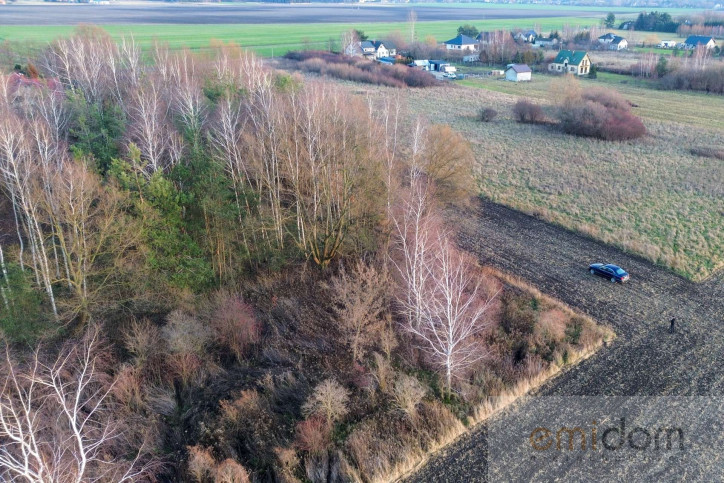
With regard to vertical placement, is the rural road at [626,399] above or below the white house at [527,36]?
below

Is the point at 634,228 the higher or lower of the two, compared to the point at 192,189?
lower

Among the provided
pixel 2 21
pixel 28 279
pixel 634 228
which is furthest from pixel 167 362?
pixel 2 21

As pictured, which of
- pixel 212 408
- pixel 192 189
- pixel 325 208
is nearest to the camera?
pixel 212 408

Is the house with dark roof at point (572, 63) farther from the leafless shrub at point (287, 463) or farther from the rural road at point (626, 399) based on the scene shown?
the leafless shrub at point (287, 463)

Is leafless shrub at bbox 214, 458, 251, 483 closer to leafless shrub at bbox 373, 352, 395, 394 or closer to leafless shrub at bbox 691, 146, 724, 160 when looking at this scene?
leafless shrub at bbox 373, 352, 395, 394

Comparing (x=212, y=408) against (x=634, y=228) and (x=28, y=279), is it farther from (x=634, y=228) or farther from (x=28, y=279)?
(x=634, y=228)

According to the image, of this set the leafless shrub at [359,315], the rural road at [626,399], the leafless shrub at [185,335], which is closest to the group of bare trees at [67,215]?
the leafless shrub at [185,335]

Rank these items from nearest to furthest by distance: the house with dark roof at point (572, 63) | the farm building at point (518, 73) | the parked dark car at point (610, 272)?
the parked dark car at point (610, 272) < the farm building at point (518, 73) < the house with dark roof at point (572, 63)
